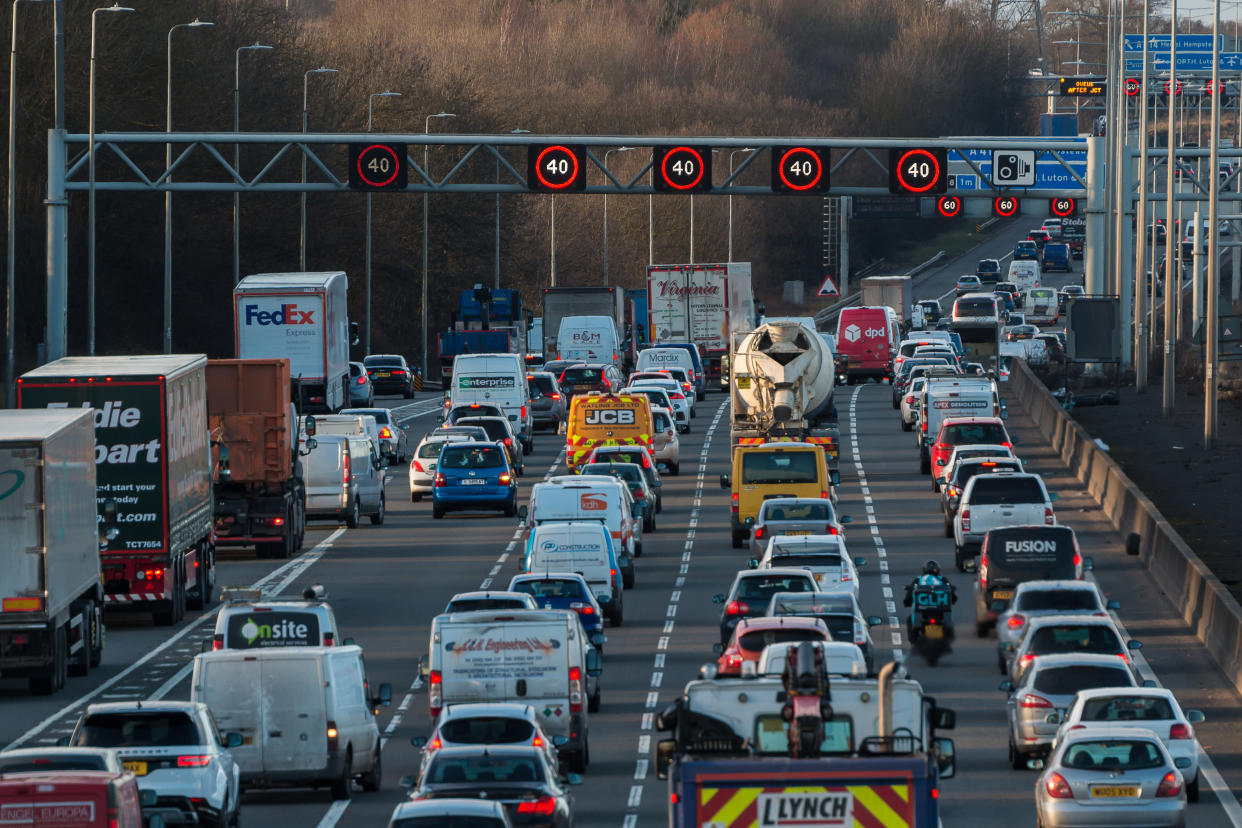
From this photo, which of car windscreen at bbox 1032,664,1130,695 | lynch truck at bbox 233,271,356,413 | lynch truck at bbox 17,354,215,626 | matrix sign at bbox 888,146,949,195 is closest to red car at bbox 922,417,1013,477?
matrix sign at bbox 888,146,949,195

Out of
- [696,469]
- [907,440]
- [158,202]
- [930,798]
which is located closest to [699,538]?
[696,469]

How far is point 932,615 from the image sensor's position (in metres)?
30.6

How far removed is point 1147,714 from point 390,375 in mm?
61228

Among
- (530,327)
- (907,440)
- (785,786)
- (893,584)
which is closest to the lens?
(785,786)

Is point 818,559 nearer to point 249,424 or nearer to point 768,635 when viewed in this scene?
point 768,635

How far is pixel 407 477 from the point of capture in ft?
188

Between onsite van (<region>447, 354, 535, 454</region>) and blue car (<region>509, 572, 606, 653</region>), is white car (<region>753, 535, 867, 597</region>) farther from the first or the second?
onsite van (<region>447, 354, 535, 454</region>)

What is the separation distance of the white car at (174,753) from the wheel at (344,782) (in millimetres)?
2069

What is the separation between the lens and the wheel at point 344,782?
73.3 ft

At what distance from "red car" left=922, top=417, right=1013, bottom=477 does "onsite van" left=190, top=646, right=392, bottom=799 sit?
28.0 m

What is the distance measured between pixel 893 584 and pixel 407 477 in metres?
21.7

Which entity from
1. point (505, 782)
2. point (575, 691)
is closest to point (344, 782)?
point (575, 691)

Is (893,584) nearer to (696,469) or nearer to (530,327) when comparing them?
(696,469)

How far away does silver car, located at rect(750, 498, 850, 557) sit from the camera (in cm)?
3741
